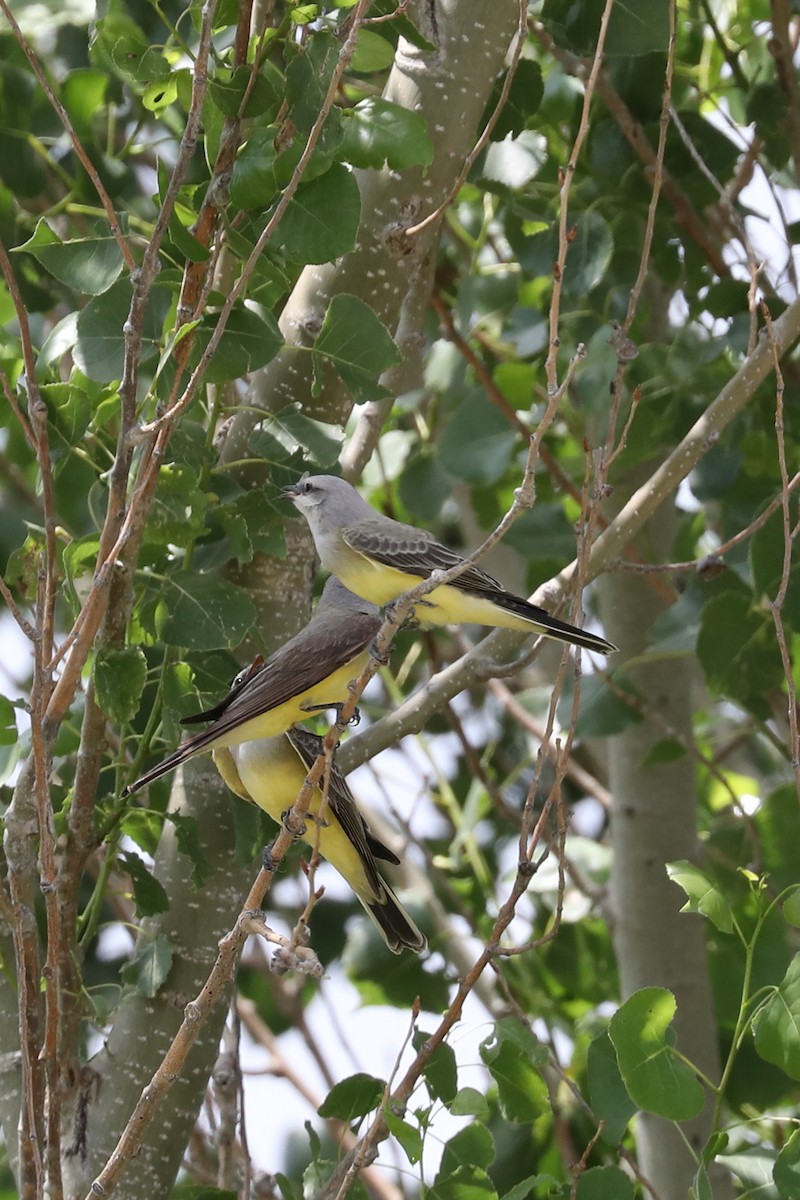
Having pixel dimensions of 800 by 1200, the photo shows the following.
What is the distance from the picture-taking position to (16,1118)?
2520 millimetres

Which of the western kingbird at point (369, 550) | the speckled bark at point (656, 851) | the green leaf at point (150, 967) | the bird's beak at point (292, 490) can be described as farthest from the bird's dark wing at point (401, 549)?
the green leaf at point (150, 967)

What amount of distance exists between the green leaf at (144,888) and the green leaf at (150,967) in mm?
73

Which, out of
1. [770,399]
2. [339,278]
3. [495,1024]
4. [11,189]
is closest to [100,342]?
[339,278]

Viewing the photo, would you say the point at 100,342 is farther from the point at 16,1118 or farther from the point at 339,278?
the point at 16,1118

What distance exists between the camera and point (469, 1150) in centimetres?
233

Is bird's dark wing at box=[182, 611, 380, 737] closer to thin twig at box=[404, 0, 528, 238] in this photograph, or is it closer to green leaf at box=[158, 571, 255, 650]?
green leaf at box=[158, 571, 255, 650]

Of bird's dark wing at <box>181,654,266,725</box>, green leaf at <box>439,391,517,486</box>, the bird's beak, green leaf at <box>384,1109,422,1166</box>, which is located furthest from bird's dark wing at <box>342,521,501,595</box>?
green leaf at <box>384,1109,422,1166</box>

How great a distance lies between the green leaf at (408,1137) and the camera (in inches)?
79.0

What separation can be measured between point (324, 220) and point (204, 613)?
70 centimetres

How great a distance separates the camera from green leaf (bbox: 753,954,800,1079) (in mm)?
1993

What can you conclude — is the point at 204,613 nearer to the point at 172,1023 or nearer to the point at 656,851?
the point at 172,1023

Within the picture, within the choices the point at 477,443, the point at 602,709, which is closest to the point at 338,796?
the point at 602,709

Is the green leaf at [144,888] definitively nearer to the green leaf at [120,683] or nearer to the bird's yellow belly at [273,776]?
the bird's yellow belly at [273,776]

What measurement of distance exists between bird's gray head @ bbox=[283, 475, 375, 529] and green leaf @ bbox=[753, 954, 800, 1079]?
1257mm
